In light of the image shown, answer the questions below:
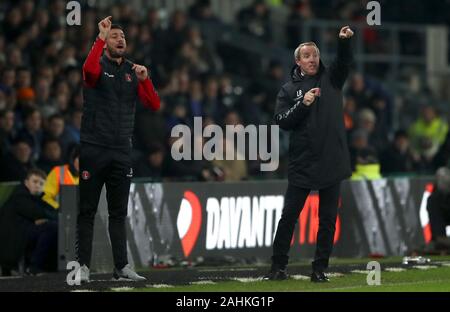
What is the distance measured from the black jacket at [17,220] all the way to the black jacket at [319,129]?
12.1ft

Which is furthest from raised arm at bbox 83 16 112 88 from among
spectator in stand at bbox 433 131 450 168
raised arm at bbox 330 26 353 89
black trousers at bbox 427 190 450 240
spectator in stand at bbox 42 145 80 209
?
spectator in stand at bbox 433 131 450 168

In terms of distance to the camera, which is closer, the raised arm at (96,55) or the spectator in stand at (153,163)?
the raised arm at (96,55)

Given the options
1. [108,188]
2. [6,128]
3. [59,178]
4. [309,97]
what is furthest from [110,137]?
[6,128]

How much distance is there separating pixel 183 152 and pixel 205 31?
7147 mm

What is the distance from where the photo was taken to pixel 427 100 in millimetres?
28812

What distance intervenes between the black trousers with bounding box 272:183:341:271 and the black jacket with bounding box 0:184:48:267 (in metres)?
3.50

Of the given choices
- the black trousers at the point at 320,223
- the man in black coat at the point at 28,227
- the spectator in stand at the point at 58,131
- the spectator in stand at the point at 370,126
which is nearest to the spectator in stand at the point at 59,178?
the man in black coat at the point at 28,227

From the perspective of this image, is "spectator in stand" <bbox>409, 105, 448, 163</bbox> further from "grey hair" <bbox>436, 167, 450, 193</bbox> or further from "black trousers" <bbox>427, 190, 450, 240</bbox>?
"black trousers" <bbox>427, 190, 450, 240</bbox>

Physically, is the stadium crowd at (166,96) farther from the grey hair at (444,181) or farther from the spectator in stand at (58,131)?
the grey hair at (444,181)

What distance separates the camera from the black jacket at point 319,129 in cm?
1333

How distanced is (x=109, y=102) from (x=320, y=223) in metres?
2.31

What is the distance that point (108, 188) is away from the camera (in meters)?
13.3

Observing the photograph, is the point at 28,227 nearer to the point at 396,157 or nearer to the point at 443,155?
the point at 396,157

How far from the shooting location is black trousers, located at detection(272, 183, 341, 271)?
43.6 ft
